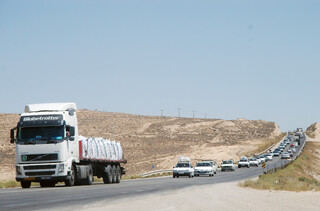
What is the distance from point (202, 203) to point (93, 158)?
15908 mm

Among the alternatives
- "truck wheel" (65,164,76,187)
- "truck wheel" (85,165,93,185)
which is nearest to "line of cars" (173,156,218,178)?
"truck wheel" (85,165,93,185)

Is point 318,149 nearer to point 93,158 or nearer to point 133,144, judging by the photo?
point 133,144

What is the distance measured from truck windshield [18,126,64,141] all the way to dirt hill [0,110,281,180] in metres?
43.0

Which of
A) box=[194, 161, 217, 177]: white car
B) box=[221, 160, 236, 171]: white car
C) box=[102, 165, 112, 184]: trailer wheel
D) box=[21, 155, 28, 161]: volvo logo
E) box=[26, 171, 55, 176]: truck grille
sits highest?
box=[21, 155, 28, 161]: volvo logo

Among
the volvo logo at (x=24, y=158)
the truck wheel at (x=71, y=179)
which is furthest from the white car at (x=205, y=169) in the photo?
the volvo logo at (x=24, y=158)

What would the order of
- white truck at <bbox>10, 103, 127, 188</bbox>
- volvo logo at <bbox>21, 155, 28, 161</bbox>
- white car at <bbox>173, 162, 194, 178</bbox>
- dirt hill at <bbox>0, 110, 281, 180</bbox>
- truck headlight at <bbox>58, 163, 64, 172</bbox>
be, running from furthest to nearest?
dirt hill at <bbox>0, 110, 281, 180</bbox>, white car at <bbox>173, 162, 194, 178</bbox>, truck headlight at <bbox>58, 163, 64, 172</bbox>, volvo logo at <bbox>21, 155, 28, 161</bbox>, white truck at <bbox>10, 103, 127, 188</bbox>

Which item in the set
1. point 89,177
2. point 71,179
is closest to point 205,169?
point 89,177

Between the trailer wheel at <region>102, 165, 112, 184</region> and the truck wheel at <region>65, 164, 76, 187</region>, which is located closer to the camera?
the truck wheel at <region>65, 164, 76, 187</region>

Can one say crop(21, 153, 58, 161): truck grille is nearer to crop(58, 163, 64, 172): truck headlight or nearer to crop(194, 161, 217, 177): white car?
crop(58, 163, 64, 172): truck headlight

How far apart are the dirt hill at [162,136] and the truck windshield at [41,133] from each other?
43000 mm

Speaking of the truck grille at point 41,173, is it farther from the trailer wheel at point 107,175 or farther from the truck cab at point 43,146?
the trailer wheel at point 107,175

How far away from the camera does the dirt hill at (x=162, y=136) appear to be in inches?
3912

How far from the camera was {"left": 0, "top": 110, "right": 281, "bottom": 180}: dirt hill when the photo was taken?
99375 millimetres

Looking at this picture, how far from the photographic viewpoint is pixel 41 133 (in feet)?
91.8
